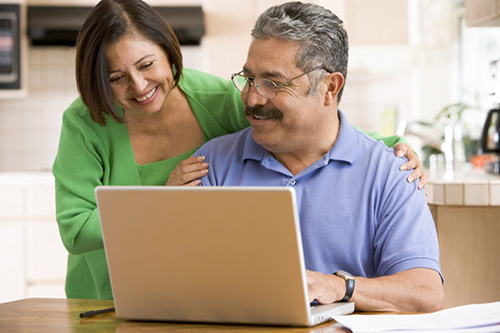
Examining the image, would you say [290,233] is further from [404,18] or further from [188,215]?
[404,18]

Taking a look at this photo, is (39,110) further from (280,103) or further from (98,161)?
(280,103)

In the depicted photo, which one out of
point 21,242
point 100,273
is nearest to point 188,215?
point 100,273

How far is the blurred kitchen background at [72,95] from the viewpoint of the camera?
403 centimetres

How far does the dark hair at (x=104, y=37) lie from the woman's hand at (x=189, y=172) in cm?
22

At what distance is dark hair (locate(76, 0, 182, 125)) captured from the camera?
1.74 meters

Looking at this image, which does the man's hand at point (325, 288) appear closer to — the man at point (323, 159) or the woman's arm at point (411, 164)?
the man at point (323, 159)

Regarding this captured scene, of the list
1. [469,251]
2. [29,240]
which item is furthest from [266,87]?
[29,240]

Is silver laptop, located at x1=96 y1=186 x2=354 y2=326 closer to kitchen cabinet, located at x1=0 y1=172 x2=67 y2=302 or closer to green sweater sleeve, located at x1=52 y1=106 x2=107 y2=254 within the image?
green sweater sleeve, located at x1=52 y1=106 x2=107 y2=254

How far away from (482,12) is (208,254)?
1.95m

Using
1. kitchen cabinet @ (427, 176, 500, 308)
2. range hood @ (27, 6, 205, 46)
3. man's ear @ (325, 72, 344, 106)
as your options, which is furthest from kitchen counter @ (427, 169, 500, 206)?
range hood @ (27, 6, 205, 46)

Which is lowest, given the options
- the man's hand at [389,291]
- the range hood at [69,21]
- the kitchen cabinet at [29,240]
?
the kitchen cabinet at [29,240]

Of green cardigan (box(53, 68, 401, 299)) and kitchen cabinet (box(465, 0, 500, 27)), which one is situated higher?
kitchen cabinet (box(465, 0, 500, 27))

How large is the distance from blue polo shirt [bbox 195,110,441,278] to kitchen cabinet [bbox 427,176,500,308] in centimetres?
93

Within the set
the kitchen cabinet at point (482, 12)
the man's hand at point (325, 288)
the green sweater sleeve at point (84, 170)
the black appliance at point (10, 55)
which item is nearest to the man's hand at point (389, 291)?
the man's hand at point (325, 288)
